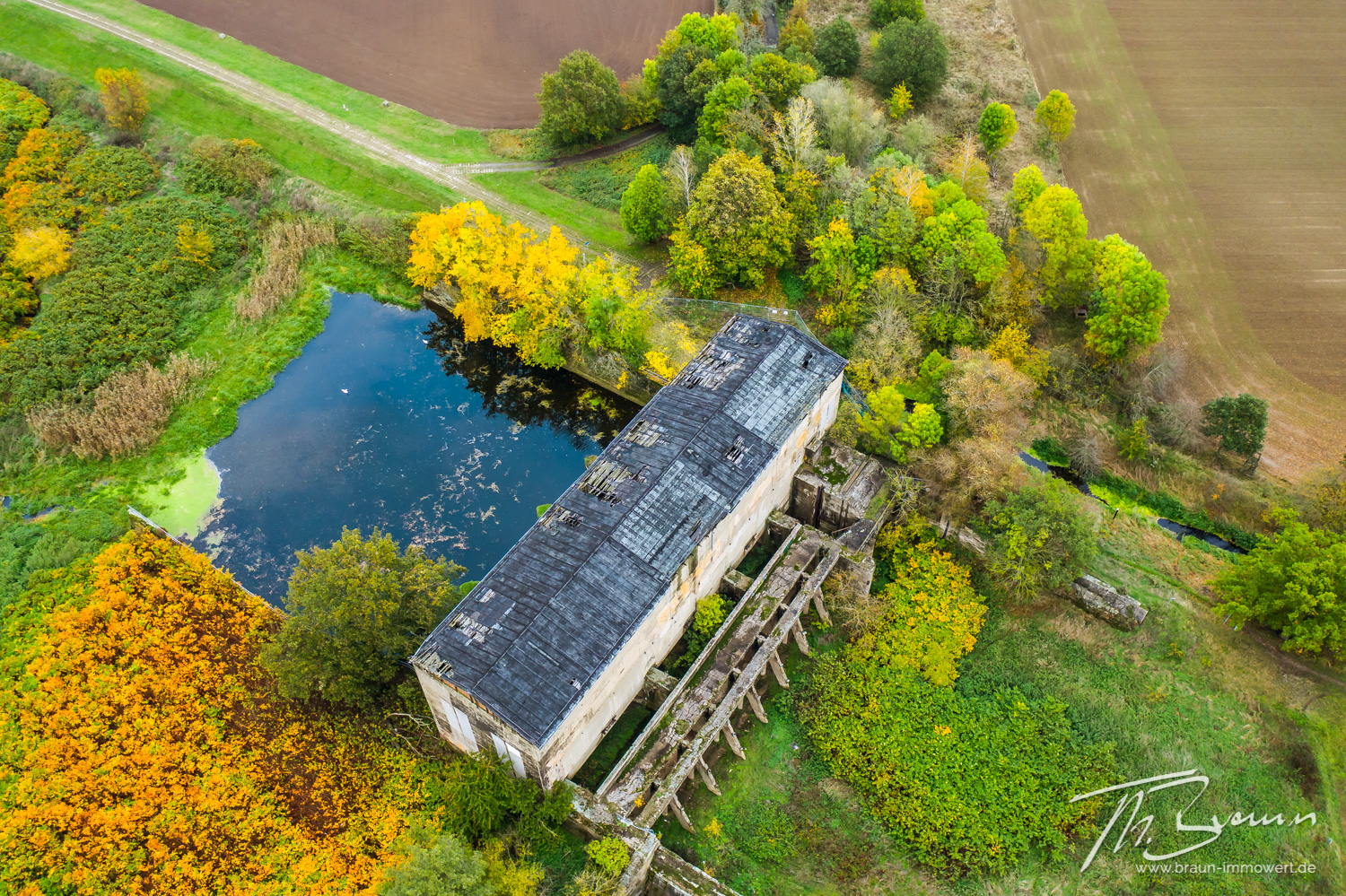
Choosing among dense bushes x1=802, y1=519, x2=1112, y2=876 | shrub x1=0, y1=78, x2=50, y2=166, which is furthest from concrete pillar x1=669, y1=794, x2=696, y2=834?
shrub x1=0, y1=78, x2=50, y2=166

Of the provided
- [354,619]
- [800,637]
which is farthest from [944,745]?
[354,619]

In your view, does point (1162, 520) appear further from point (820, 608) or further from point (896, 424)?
point (820, 608)

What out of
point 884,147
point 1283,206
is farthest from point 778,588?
point 1283,206

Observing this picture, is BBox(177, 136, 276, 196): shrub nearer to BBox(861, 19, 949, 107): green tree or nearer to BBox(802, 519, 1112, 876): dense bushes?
BBox(861, 19, 949, 107): green tree

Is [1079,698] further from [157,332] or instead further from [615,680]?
[157,332]

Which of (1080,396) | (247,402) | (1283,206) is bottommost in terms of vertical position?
(247,402)

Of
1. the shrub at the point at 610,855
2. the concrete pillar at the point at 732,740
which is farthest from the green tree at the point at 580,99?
the shrub at the point at 610,855
